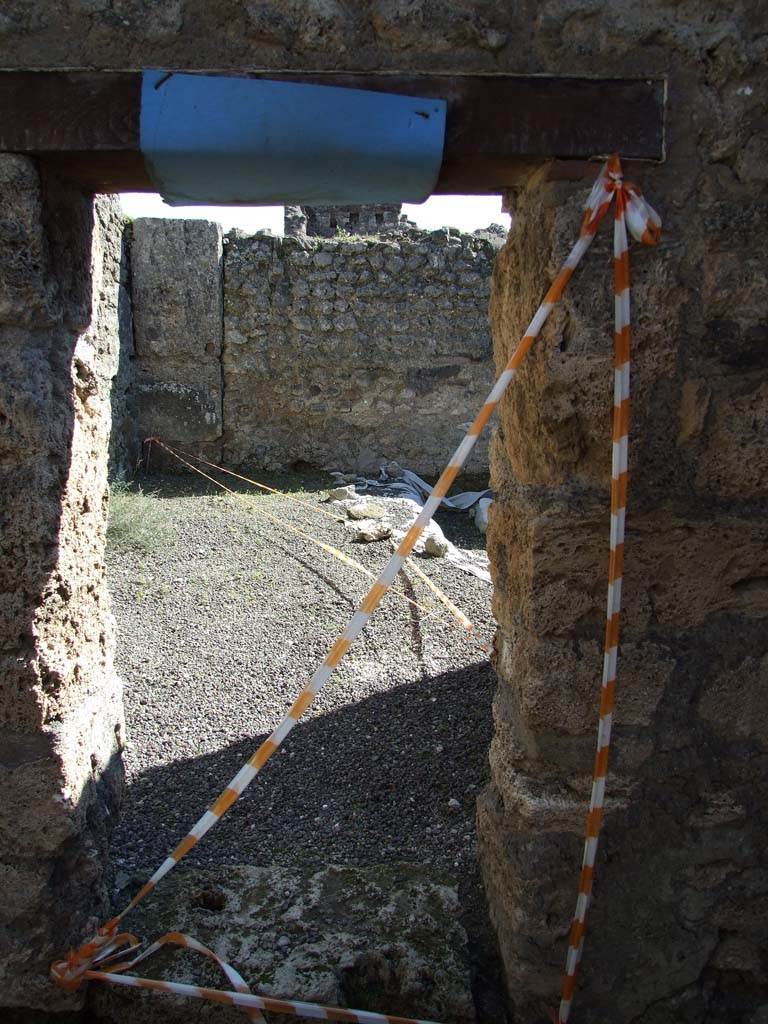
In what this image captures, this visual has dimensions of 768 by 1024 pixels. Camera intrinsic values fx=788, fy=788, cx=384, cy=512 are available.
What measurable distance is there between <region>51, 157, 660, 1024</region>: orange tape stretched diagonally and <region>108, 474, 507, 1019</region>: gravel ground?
336mm

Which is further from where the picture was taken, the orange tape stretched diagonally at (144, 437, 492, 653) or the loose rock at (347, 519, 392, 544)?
the loose rock at (347, 519, 392, 544)

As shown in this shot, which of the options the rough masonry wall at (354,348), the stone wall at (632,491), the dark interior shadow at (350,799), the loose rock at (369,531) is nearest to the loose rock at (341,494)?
the loose rock at (369,531)

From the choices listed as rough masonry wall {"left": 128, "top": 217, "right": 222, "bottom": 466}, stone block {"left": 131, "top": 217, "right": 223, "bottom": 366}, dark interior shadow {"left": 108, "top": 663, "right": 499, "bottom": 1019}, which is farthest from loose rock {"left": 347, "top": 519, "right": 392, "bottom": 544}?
stone block {"left": 131, "top": 217, "right": 223, "bottom": 366}

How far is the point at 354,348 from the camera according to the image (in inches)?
313

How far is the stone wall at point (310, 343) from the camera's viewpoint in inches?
302

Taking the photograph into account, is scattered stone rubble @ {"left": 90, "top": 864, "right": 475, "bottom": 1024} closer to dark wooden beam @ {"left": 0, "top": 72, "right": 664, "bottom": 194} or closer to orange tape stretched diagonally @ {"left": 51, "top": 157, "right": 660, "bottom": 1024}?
orange tape stretched diagonally @ {"left": 51, "top": 157, "right": 660, "bottom": 1024}

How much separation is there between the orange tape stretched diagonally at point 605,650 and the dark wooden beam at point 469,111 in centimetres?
9

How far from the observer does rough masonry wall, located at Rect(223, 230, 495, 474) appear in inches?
306

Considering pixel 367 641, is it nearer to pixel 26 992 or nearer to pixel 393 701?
pixel 393 701

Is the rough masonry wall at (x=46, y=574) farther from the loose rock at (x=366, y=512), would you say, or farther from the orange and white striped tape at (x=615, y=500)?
the loose rock at (x=366, y=512)

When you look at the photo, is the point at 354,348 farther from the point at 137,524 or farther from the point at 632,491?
the point at 632,491

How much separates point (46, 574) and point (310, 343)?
6.33 m

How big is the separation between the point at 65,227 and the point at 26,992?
73.4 inches

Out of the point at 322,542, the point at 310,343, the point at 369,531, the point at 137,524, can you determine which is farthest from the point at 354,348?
the point at 137,524
